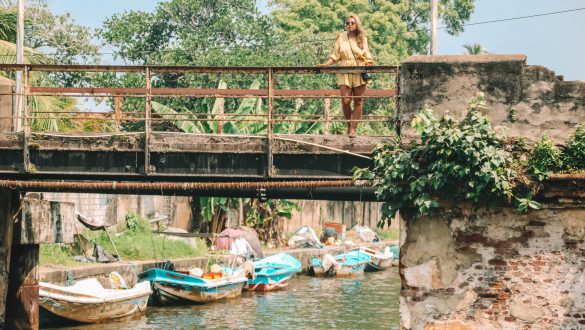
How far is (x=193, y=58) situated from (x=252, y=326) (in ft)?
68.7

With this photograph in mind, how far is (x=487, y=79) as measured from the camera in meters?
10.2

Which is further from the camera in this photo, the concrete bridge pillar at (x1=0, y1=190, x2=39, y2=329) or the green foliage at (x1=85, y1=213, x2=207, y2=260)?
the green foliage at (x1=85, y1=213, x2=207, y2=260)

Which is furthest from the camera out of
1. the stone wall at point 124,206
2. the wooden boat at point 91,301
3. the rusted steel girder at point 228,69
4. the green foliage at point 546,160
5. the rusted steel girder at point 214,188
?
the stone wall at point 124,206

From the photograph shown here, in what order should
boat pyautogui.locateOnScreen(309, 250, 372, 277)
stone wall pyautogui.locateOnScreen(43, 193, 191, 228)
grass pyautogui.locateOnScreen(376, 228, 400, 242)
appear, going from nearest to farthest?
stone wall pyautogui.locateOnScreen(43, 193, 191, 228) < boat pyautogui.locateOnScreen(309, 250, 372, 277) < grass pyautogui.locateOnScreen(376, 228, 400, 242)

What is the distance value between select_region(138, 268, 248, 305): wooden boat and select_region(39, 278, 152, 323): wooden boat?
161cm

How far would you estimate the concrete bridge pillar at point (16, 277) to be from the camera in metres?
15.3

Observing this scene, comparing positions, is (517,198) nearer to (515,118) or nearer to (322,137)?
(515,118)

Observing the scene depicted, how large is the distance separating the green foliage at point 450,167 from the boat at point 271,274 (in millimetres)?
17615

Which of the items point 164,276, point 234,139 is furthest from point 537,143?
point 164,276

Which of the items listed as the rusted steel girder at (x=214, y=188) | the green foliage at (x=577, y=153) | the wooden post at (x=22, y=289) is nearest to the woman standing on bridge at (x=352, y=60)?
the rusted steel girder at (x=214, y=188)

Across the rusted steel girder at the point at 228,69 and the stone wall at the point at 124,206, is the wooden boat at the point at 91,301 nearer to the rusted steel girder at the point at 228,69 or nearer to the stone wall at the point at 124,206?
the stone wall at the point at 124,206

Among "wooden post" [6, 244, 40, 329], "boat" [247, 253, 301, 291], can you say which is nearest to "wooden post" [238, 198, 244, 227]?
"boat" [247, 253, 301, 291]

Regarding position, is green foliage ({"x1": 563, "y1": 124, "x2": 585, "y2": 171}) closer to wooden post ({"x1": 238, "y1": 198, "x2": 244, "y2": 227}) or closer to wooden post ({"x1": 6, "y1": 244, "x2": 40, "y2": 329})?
wooden post ({"x1": 6, "y1": 244, "x2": 40, "y2": 329})

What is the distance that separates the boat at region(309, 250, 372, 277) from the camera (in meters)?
33.2
